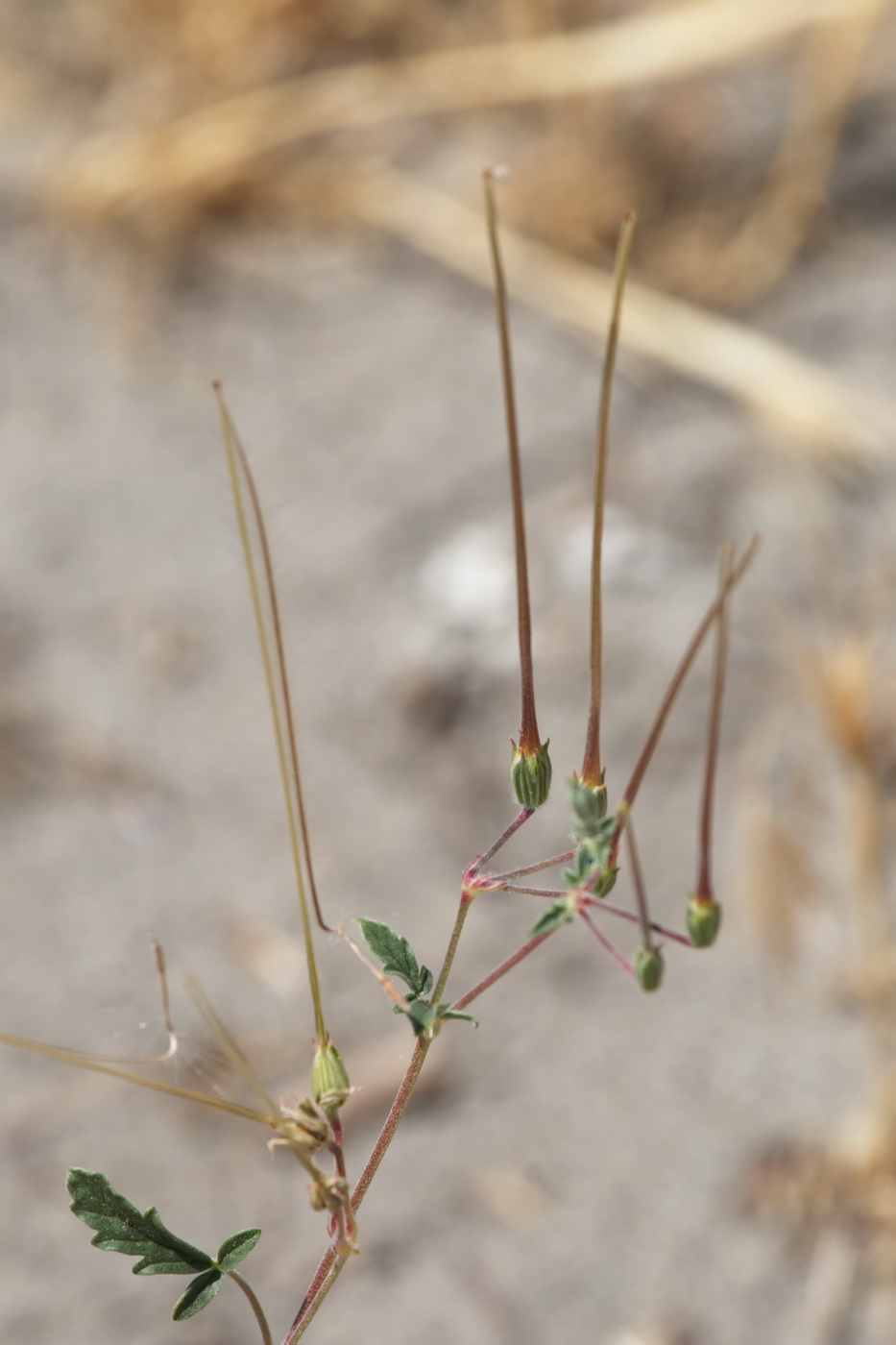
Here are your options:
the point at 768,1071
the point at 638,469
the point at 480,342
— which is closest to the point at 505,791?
the point at 768,1071

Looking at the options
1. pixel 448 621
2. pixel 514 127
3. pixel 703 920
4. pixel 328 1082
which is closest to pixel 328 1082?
pixel 328 1082

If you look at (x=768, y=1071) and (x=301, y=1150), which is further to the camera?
(x=768, y=1071)

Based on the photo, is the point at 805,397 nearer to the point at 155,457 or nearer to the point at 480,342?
the point at 480,342

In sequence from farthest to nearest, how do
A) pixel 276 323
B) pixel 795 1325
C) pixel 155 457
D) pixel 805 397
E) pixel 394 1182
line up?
pixel 276 323 → pixel 155 457 → pixel 805 397 → pixel 394 1182 → pixel 795 1325

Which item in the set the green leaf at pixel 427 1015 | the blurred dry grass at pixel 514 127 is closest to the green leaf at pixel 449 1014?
the green leaf at pixel 427 1015

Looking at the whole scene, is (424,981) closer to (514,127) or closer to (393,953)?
(393,953)
